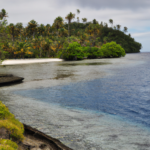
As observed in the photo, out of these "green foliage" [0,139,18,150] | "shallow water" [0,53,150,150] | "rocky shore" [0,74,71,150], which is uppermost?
"green foliage" [0,139,18,150]

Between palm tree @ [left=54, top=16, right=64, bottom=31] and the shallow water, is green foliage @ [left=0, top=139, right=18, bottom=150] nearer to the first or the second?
the shallow water

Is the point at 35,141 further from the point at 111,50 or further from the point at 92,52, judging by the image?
the point at 111,50

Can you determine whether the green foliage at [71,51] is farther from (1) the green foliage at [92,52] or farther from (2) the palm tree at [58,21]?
(2) the palm tree at [58,21]

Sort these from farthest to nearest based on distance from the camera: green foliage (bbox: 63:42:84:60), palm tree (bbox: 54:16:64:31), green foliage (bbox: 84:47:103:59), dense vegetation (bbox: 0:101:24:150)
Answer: palm tree (bbox: 54:16:64:31) < green foliage (bbox: 84:47:103:59) < green foliage (bbox: 63:42:84:60) < dense vegetation (bbox: 0:101:24:150)

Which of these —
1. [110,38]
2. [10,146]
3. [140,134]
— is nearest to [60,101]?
[140,134]

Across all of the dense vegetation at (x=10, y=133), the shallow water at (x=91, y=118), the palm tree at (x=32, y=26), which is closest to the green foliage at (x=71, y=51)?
the palm tree at (x=32, y=26)

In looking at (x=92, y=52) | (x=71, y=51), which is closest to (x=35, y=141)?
(x=71, y=51)

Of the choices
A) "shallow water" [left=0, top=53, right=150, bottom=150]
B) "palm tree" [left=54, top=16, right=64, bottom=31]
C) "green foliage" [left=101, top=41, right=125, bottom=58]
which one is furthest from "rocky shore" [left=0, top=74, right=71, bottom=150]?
"palm tree" [left=54, top=16, right=64, bottom=31]

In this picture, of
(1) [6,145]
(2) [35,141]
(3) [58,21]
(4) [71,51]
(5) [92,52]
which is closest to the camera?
(1) [6,145]

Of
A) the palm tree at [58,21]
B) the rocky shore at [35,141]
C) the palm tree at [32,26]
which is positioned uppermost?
the palm tree at [58,21]

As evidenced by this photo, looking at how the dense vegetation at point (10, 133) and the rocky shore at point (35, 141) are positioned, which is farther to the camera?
the rocky shore at point (35, 141)

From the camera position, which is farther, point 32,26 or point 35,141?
point 32,26

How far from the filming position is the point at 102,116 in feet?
33.7

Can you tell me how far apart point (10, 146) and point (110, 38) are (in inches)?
8062
